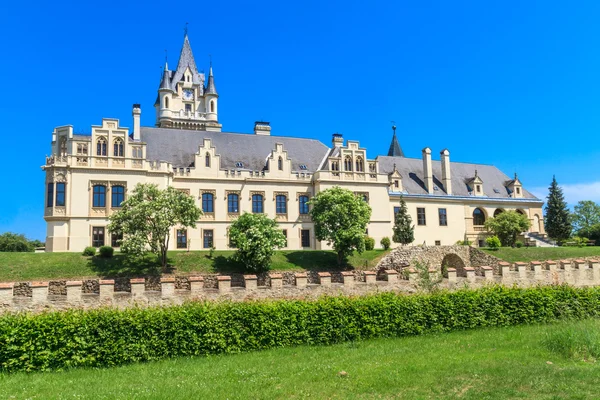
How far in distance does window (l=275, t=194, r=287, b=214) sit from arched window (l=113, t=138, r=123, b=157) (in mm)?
14212

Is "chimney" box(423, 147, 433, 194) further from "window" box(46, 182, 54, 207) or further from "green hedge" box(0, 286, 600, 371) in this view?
"window" box(46, 182, 54, 207)

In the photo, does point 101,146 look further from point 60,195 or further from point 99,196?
point 60,195

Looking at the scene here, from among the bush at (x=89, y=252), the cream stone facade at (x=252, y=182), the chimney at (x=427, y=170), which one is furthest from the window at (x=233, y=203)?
the chimney at (x=427, y=170)

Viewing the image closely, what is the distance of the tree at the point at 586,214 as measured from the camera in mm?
74000

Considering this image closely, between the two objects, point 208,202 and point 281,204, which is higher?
point 208,202

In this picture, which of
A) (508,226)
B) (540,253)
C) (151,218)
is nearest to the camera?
(151,218)

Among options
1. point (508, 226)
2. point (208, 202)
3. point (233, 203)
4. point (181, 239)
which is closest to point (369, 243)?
point (233, 203)

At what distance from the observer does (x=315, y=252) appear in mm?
37156

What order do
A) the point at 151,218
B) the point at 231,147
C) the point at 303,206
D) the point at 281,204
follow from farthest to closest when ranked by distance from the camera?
the point at 231,147
the point at 303,206
the point at 281,204
the point at 151,218

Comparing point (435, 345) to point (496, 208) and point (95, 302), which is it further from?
point (496, 208)

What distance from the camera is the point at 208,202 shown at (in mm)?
41469

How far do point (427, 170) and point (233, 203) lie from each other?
73.3 feet

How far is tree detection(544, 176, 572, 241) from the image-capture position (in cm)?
5284

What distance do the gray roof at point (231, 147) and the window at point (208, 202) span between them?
3.25 meters
